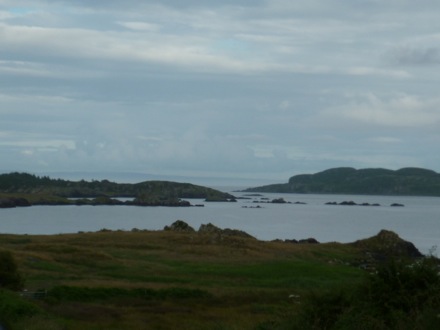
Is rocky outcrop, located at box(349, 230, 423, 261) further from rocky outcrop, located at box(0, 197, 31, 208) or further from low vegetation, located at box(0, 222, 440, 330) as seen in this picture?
rocky outcrop, located at box(0, 197, 31, 208)

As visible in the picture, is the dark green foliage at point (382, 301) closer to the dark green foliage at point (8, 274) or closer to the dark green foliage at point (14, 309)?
the dark green foliage at point (14, 309)

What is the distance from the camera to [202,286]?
38.2 m

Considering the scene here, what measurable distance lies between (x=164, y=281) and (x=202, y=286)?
2914 millimetres

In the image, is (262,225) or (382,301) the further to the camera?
(262,225)

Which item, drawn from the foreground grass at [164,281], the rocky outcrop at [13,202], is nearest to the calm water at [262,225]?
the rocky outcrop at [13,202]

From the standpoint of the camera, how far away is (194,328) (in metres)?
25.5

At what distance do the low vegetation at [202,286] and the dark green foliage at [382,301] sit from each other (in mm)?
23

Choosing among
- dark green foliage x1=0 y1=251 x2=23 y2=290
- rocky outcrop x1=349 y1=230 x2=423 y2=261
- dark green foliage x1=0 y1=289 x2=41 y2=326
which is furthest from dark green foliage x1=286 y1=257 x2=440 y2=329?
rocky outcrop x1=349 y1=230 x2=423 y2=261

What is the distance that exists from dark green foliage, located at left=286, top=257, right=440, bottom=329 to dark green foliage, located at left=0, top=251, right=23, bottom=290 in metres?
16.3

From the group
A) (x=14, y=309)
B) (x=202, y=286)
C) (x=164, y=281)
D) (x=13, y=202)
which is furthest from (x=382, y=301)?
(x=13, y=202)

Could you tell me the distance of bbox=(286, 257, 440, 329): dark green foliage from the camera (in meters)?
17.8

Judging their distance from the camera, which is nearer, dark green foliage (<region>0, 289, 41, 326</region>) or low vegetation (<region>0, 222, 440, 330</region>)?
low vegetation (<region>0, 222, 440, 330</region>)

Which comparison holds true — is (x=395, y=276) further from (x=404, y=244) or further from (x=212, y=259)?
(x=404, y=244)

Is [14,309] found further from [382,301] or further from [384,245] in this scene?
[384,245]
